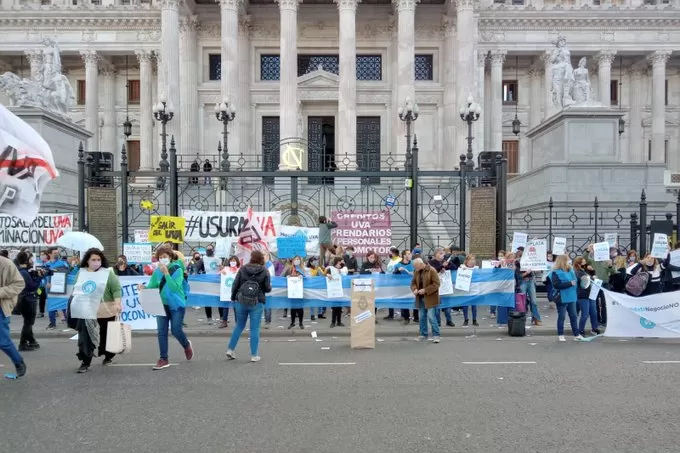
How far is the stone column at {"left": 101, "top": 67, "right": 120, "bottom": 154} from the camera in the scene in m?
Result: 42.5

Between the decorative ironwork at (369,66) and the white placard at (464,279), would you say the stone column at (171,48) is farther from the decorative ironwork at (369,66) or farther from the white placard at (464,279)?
the white placard at (464,279)

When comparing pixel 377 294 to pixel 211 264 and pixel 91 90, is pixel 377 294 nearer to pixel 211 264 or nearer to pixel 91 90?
pixel 211 264

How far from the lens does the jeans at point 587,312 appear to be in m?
12.2

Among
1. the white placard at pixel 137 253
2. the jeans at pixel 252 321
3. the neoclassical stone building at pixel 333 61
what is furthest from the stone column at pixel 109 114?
the jeans at pixel 252 321

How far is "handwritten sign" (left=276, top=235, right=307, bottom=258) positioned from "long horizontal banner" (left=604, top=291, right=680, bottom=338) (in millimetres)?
6595

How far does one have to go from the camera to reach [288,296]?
13.5 m

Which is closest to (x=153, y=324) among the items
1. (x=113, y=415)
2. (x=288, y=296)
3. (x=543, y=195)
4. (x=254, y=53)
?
(x=288, y=296)

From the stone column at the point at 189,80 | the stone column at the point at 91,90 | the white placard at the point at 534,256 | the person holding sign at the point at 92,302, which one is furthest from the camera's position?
the stone column at the point at 91,90

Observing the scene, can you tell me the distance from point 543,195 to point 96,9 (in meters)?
31.8

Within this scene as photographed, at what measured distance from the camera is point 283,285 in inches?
540

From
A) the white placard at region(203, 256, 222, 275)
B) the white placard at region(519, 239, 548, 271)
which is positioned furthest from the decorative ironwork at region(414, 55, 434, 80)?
the white placard at region(519, 239, 548, 271)

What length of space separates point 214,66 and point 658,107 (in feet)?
98.2

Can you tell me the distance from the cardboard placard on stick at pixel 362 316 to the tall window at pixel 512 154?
34930mm

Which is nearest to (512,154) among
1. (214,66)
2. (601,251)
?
(214,66)
